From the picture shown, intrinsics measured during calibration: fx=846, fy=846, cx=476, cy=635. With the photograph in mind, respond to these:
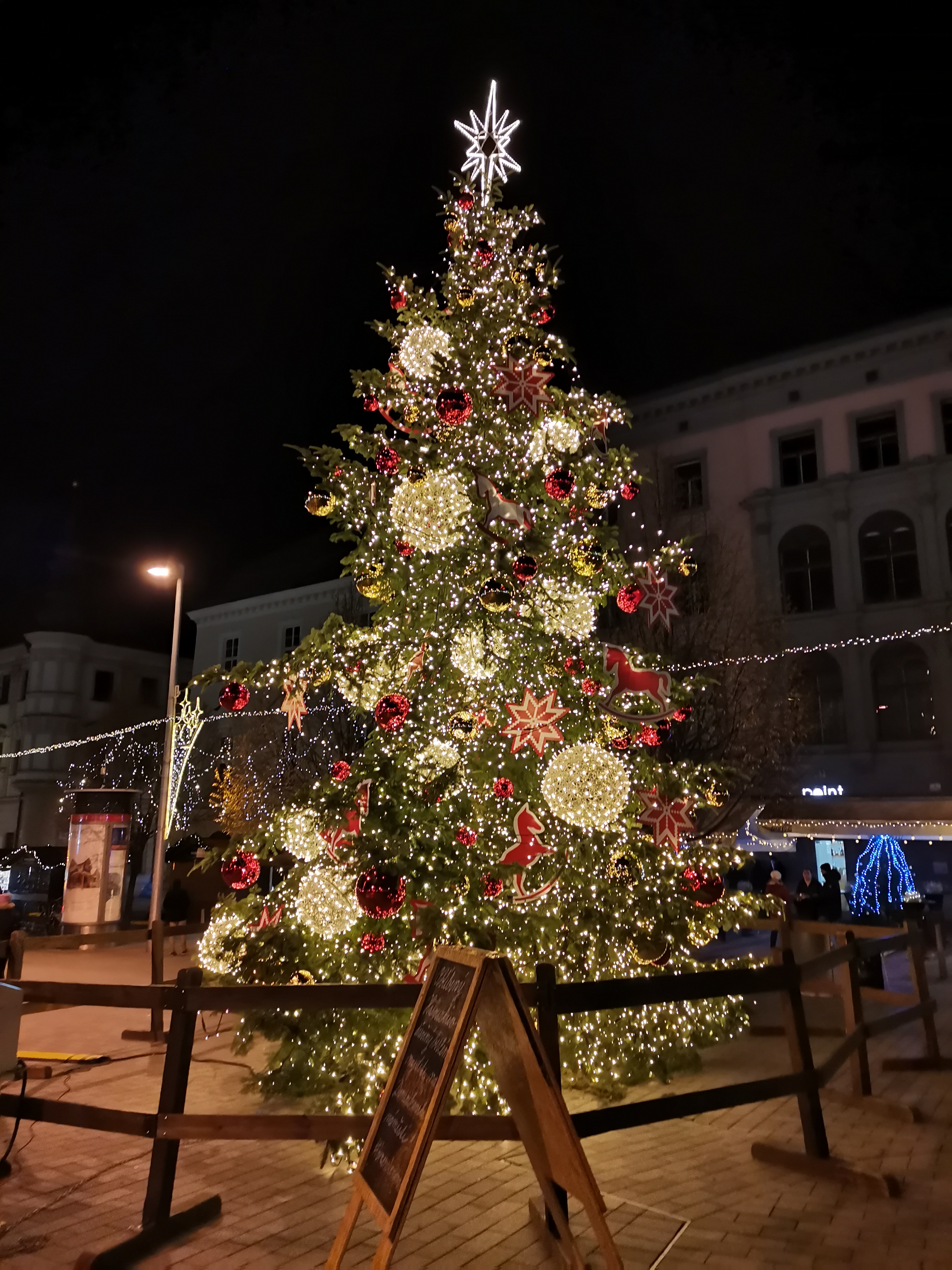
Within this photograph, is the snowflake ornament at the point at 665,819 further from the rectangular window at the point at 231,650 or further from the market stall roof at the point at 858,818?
the rectangular window at the point at 231,650

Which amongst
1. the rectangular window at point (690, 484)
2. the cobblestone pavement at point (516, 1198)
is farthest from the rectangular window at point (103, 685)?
the cobblestone pavement at point (516, 1198)

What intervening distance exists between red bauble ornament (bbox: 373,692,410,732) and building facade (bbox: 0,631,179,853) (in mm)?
38663

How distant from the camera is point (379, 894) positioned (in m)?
5.84

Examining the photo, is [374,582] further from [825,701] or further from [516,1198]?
[825,701]

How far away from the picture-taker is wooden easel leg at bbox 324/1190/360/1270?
3.42 metres

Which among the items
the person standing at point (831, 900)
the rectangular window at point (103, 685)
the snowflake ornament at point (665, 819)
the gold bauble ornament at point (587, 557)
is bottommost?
the person standing at point (831, 900)

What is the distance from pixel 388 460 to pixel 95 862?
45.5 feet

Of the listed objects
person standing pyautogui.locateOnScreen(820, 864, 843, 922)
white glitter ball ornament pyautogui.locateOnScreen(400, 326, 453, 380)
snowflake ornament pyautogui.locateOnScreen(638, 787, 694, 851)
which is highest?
white glitter ball ornament pyautogui.locateOnScreen(400, 326, 453, 380)

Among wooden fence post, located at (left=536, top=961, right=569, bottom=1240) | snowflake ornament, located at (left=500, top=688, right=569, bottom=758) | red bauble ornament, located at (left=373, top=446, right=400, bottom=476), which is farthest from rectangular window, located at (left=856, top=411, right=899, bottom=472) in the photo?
wooden fence post, located at (left=536, top=961, right=569, bottom=1240)

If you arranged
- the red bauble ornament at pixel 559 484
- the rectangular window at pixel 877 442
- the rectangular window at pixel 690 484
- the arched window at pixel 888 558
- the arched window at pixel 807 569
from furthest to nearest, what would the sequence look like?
the rectangular window at pixel 690 484 < the arched window at pixel 807 569 < the rectangular window at pixel 877 442 < the arched window at pixel 888 558 < the red bauble ornament at pixel 559 484

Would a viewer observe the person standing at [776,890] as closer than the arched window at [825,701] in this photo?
Yes

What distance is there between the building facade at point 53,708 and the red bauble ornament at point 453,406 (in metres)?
38.9

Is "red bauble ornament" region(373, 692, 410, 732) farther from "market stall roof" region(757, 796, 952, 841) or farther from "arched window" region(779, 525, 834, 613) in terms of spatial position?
"arched window" region(779, 525, 834, 613)

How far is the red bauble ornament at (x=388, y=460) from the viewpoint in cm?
802
